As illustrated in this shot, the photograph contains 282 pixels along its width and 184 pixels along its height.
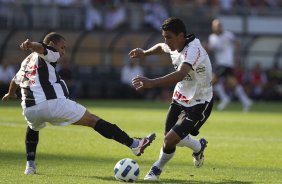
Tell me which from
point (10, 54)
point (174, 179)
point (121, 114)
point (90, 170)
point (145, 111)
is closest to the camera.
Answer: point (174, 179)

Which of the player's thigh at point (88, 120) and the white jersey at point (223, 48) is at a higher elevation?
the player's thigh at point (88, 120)

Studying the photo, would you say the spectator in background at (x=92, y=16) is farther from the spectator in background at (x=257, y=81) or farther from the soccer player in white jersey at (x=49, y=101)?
the soccer player in white jersey at (x=49, y=101)

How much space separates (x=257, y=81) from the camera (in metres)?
34.4

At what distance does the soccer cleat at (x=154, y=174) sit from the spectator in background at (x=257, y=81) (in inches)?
948

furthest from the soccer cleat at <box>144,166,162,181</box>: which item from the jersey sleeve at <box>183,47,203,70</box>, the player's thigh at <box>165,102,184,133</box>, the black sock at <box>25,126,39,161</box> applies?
the black sock at <box>25,126,39,161</box>

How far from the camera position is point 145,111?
25.2m

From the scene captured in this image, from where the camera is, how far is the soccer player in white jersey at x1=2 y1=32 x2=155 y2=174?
10.6m

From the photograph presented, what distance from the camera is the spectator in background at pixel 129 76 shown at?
107 feet

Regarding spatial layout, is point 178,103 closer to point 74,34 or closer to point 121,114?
point 121,114

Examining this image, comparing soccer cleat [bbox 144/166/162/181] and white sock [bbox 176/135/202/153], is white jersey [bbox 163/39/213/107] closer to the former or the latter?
white sock [bbox 176/135/202/153]

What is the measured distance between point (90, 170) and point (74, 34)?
20.5 metres

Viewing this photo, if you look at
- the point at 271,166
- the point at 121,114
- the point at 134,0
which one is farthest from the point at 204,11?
the point at 271,166

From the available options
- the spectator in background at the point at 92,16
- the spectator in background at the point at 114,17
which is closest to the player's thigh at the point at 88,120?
the spectator in background at the point at 92,16

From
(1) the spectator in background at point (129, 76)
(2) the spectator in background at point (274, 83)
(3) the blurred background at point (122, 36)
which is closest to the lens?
(3) the blurred background at point (122, 36)
